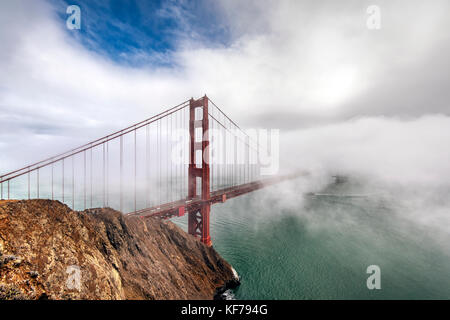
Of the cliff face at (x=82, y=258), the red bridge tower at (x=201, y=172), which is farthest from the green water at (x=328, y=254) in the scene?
the cliff face at (x=82, y=258)

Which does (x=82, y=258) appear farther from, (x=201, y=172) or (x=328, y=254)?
(x=328, y=254)

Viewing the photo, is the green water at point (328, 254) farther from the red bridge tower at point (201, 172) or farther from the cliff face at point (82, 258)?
the cliff face at point (82, 258)

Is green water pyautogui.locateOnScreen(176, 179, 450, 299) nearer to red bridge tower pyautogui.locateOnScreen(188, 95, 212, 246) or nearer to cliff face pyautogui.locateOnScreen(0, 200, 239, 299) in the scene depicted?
red bridge tower pyautogui.locateOnScreen(188, 95, 212, 246)

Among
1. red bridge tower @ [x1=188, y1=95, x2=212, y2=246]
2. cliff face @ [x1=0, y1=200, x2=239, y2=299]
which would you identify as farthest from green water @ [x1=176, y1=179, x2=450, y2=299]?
cliff face @ [x1=0, y1=200, x2=239, y2=299]
